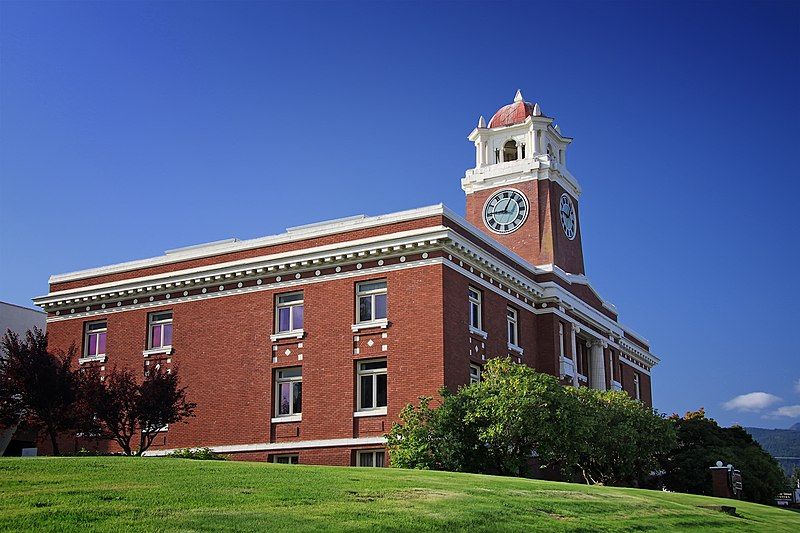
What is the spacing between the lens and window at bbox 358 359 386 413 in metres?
39.0

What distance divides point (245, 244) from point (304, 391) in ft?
25.3

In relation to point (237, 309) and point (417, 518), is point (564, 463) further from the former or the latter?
point (417, 518)

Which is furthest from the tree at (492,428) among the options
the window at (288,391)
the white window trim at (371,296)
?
the window at (288,391)

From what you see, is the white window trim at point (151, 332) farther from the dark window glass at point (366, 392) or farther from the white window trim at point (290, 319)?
the dark window glass at point (366, 392)

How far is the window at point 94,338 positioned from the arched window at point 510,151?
23.3 meters

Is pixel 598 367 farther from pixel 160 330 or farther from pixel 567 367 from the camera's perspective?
pixel 160 330

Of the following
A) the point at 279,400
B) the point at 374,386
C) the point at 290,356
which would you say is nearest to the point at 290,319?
the point at 290,356

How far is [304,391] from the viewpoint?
133ft

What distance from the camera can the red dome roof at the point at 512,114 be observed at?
181ft

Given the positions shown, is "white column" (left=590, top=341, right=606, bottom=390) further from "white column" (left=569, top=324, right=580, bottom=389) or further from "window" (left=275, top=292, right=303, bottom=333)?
"window" (left=275, top=292, right=303, bottom=333)

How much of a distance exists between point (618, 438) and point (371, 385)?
9.91 meters

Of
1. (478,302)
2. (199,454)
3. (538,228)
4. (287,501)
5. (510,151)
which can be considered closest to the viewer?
(287,501)

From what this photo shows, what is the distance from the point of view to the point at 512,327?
45312 mm

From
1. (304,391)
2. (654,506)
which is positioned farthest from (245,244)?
(654,506)
